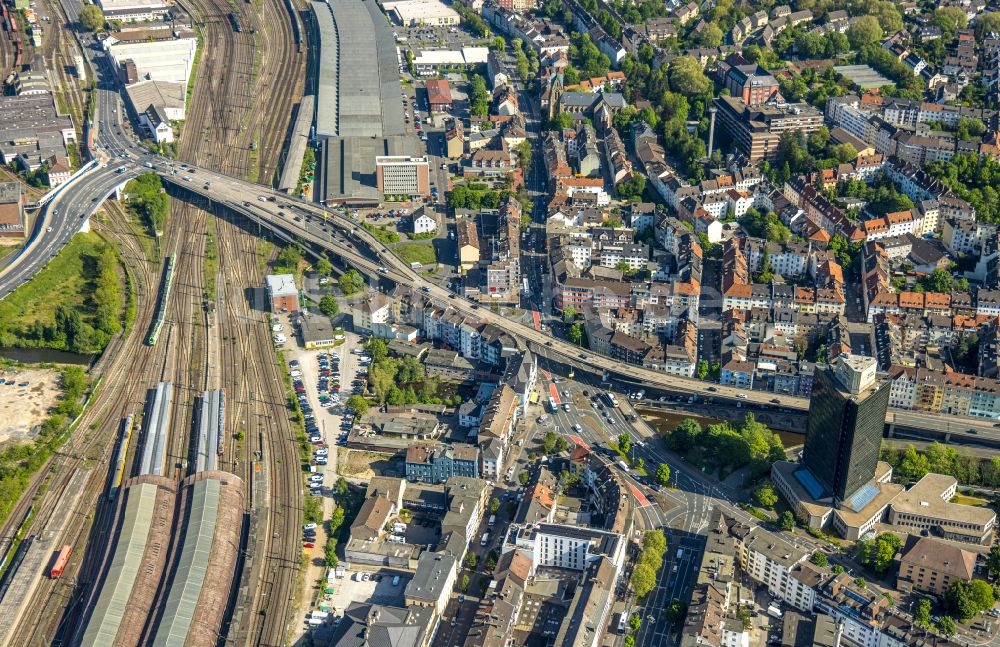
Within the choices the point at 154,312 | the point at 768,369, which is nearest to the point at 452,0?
the point at 154,312

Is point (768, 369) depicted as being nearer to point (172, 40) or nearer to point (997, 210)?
point (997, 210)

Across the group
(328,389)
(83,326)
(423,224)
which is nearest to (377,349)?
(328,389)

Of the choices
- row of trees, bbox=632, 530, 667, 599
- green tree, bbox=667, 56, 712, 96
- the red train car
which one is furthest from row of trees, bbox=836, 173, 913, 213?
the red train car

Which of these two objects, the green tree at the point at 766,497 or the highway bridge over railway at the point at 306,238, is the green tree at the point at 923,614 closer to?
the green tree at the point at 766,497

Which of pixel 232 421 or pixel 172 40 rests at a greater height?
pixel 172 40

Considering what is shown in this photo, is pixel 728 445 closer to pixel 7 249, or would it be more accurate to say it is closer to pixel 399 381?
pixel 399 381
